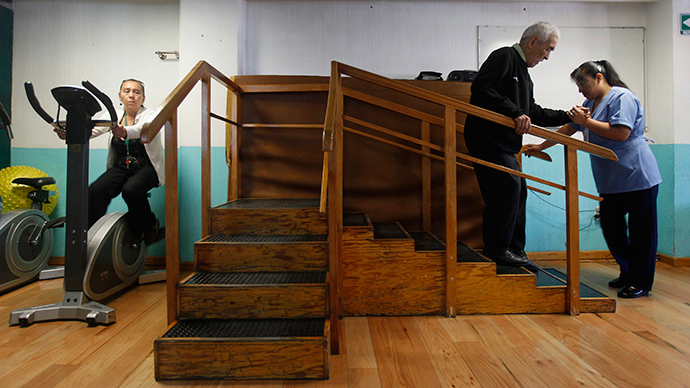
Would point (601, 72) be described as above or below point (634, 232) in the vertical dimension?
above

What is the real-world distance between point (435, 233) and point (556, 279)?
93 centimetres

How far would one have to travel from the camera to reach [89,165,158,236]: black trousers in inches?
108

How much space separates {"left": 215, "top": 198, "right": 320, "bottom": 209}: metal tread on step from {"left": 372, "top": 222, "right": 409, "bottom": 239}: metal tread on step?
1.44ft

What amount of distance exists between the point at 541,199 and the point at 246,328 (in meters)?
2.94

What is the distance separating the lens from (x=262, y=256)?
2.09 metres

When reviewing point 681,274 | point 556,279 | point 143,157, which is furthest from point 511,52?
point 143,157

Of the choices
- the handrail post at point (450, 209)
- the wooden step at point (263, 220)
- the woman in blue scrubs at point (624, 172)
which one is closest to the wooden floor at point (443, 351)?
the handrail post at point (450, 209)

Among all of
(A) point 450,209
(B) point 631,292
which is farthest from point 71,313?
(B) point 631,292

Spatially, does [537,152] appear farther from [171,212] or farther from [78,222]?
[78,222]

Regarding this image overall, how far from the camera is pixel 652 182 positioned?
243 centimetres

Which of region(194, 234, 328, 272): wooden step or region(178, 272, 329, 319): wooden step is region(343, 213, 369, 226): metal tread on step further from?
region(178, 272, 329, 319): wooden step

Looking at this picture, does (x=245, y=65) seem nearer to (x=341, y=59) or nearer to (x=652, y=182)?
(x=341, y=59)

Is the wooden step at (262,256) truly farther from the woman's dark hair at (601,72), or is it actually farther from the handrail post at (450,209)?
the woman's dark hair at (601,72)

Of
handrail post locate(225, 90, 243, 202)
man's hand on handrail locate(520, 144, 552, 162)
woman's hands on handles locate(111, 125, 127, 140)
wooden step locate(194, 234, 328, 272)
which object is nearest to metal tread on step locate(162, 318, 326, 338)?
wooden step locate(194, 234, 328, 272)
